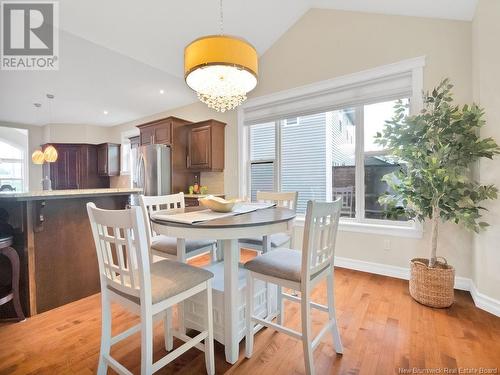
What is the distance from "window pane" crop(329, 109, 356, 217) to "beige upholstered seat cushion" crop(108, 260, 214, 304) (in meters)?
2.44

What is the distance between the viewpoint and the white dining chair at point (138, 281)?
1063mm

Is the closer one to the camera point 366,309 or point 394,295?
point 366,309

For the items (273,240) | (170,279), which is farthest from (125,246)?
(273,240)

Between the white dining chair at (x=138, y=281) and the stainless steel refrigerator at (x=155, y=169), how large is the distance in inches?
113

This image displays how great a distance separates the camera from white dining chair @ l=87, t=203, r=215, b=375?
1.06m

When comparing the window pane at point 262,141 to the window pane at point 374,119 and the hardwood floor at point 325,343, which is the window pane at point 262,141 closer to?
the window pane at point 374,119

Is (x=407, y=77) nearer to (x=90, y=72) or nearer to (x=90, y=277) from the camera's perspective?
(x=90, y=277)

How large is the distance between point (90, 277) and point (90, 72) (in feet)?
11.2

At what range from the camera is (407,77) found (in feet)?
8.77

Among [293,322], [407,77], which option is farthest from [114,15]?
[293,322]

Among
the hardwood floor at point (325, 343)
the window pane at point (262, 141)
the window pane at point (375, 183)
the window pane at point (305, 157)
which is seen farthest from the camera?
the window pane at point (262, 141)

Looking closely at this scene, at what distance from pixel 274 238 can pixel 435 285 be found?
1456 millimetres

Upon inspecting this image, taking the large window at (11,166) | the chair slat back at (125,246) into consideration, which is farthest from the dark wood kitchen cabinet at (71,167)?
the chair slat back at (125,246)

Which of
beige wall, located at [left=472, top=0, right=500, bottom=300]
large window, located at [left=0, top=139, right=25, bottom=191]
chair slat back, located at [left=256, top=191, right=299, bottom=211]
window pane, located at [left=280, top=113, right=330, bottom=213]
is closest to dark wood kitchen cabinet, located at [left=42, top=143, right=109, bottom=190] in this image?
large window, located at [left=0, top=139, right=25, bottom=191]
